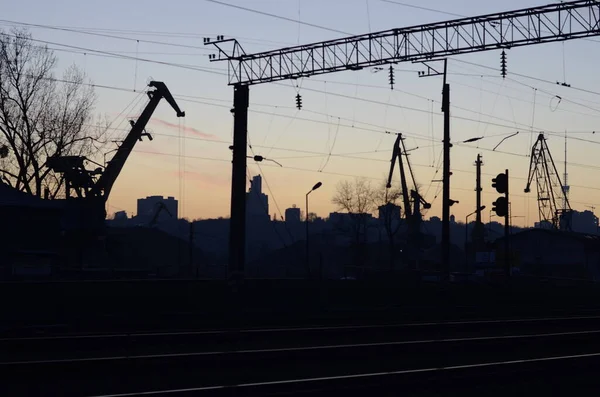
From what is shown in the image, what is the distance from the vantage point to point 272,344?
64.5ft

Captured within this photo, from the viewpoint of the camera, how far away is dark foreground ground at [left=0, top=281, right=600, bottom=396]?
13781 mm

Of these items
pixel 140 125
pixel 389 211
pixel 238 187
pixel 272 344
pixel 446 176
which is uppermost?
pixel 140 125

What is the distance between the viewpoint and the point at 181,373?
582 inches

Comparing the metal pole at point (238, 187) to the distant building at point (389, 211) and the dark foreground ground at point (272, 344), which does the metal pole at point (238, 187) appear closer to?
the dark foreground ground at point (272, 344)

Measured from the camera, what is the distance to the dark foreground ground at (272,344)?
13.8 m

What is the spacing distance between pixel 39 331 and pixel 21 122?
40087mm

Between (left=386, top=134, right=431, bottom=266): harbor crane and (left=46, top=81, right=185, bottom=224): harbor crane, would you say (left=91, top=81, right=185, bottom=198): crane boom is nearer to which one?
(left=46, top=81, right=185, bottom=224): harbor crane

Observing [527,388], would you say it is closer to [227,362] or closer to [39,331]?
[227,362]

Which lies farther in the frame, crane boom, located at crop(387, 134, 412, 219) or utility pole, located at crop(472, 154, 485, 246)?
crane boom, located at crop(387, 134, 412, 219)

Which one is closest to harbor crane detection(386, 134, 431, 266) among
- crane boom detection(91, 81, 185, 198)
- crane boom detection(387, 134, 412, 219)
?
crane boom detection(387, 134, 412, 219)

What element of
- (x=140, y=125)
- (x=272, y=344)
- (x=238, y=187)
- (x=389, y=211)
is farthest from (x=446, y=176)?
(x=389, y=211)

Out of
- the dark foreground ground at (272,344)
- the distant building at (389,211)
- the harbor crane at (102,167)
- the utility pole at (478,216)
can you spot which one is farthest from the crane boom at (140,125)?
the distant building at (389,211)

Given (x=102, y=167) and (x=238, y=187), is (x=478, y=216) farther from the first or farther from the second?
(x=238, y=187)

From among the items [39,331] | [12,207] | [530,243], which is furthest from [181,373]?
[530,243]
